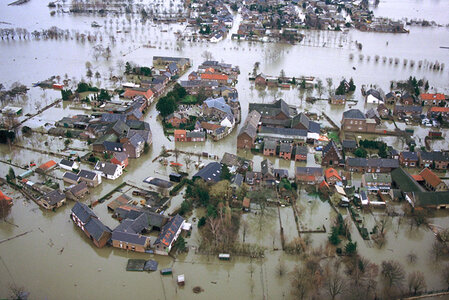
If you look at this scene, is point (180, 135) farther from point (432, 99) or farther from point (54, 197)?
point (432, 99)

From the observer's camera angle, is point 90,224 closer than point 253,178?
Yes

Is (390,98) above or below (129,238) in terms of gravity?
above

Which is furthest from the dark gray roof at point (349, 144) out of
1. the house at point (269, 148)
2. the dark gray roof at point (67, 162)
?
the dark gray roof at point (67, 162)

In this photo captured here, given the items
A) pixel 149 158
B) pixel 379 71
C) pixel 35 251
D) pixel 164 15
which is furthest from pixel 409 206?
pixel 164 15

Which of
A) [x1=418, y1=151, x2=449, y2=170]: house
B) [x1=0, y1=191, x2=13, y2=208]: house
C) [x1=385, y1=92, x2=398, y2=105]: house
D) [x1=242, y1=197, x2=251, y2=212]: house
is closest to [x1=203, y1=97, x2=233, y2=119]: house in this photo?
[x1=242, y1=197, x2=251, y2=212]: house

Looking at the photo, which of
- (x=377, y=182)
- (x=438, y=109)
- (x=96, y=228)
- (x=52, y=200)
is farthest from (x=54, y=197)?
(x=438, y=109)

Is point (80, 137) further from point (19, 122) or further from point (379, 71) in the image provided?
point (379, 71)
